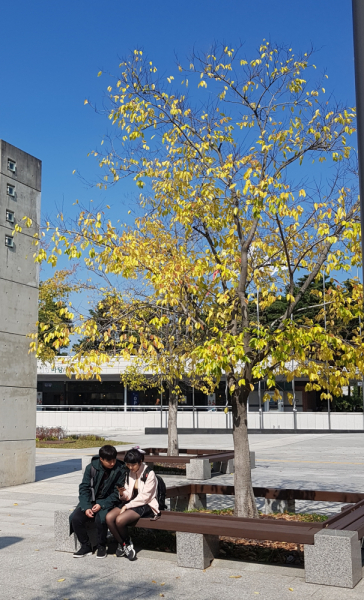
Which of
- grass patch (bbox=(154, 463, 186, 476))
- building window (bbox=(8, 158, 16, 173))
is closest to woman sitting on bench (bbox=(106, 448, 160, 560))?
grass patch (bbox=(154, 463, 186, 476))

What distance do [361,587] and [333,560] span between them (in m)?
0.36

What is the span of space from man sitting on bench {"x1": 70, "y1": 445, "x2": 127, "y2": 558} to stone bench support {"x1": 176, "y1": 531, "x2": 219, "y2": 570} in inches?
38.3

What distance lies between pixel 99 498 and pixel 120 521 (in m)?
0.50

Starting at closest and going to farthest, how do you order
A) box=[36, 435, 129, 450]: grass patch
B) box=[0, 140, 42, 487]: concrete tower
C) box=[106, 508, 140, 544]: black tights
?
1. box=[106, 508, 140, 544]: black tights
2. box=[0, 140, 42, 487]: concrete tower
3. box=[36, 435, 129, 450]: grass patch

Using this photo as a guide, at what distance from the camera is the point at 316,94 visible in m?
8.87

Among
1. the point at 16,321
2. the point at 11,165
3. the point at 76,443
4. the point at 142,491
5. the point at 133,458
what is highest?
the point at 11,165

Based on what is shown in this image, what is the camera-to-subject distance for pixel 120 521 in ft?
23.1

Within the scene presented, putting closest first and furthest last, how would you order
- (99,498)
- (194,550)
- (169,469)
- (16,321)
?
(194,550), (99,498), (16,321), (169,469)

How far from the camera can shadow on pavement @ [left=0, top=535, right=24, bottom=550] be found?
7.93 metres

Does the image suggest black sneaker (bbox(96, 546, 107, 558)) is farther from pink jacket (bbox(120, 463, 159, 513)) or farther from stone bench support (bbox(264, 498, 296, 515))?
stone bench support (bbox(264, 498, 296, 515))

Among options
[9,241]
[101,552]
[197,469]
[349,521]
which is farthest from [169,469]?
[349,521]

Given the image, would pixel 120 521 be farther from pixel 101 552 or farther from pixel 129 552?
pixel 101 552

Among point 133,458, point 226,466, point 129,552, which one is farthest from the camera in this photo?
point 226,466

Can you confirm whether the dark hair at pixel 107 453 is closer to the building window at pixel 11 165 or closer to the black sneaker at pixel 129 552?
the black sneaker at pixel 129 552
